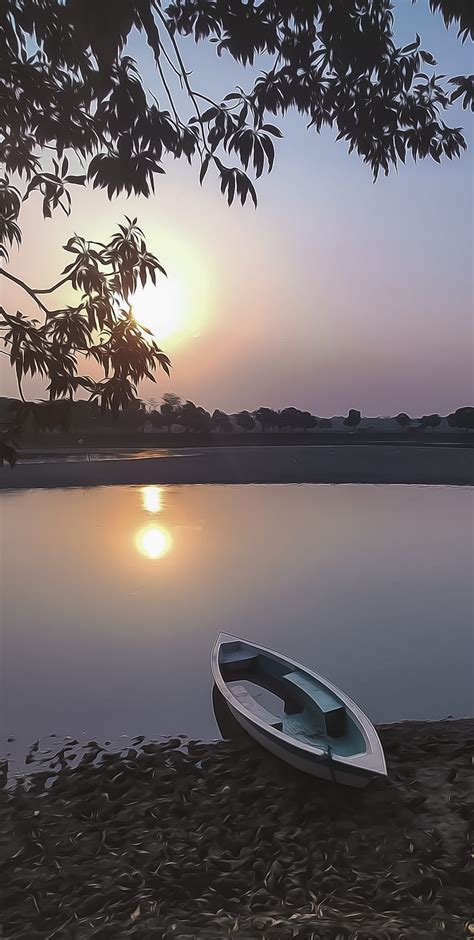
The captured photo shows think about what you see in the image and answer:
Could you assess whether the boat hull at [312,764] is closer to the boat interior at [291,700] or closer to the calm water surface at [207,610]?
the boat interior at [291,700]

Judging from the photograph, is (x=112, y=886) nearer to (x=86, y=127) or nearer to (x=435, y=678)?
(x=86, y=127)

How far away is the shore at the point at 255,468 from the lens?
3912cm

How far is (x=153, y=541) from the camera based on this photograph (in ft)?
65.0

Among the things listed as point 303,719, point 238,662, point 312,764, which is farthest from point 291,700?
point 312,764

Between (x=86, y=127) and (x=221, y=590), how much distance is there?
10.7 metres

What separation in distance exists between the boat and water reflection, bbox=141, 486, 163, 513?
2103 centimetres

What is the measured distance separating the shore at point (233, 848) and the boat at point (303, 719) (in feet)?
0.88

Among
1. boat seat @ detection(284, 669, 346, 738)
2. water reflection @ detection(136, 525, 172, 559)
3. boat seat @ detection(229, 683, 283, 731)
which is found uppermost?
boat seat @ detection(284, 669, 346, 738)

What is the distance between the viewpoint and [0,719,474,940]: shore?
3117 mm

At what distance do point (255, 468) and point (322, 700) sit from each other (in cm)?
4223

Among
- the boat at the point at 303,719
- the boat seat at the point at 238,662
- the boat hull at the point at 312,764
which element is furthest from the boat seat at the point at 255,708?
the boat seat at the point at 238,662

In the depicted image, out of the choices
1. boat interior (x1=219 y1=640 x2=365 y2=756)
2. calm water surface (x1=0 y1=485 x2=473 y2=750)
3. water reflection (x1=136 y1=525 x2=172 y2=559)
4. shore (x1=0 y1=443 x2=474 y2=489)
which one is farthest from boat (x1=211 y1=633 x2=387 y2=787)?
shore (x1=0 y1=443 x2=474 y2=489)

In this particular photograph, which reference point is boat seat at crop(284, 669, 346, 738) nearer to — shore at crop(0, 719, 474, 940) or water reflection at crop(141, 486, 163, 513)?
shore at crop(0, 719, 474, 940)

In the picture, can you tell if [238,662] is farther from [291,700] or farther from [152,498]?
[152,498]
